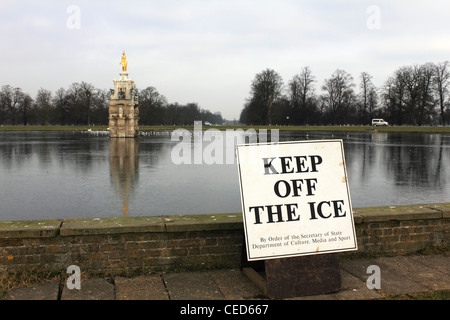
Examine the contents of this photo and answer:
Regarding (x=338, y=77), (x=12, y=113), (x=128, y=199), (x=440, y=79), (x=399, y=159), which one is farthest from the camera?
(x=12, y=113)

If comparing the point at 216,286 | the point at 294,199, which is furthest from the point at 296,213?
the point at 216,286

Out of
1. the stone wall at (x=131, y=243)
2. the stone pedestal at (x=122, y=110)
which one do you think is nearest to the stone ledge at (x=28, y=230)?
the stone wall at (x=131, y=243)

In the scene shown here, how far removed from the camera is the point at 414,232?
5734 mm

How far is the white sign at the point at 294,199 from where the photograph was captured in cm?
427

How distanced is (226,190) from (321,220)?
26.0 feet

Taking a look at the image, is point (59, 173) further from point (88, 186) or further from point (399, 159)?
point (399, 159)

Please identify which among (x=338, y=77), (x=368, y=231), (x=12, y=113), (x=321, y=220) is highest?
(x=338, y=77)

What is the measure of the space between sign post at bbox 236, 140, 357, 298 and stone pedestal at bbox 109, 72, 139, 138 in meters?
44.4

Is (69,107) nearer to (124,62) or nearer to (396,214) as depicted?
(124,62)

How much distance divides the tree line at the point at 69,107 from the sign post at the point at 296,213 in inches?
3503

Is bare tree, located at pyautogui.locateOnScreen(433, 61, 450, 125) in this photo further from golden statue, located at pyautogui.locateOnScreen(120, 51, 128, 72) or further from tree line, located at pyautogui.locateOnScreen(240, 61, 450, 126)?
golden statue, located at pyautogui.locateOnScreen(120, 51, 128, 72)

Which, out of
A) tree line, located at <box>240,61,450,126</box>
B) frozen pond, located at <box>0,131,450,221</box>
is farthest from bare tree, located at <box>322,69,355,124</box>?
frozen pond, located at <box>0,131,450,221</box>

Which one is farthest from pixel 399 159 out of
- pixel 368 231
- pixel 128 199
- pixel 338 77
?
pixel 338 77

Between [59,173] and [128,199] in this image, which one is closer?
[128,199]
